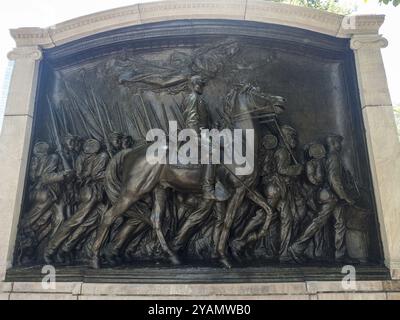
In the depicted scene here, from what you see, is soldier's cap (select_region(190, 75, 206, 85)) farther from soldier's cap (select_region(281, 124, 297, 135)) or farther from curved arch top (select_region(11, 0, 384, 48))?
soldier's cap (select_region(281, 124, 297, 135))

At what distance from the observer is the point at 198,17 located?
6.54 meters

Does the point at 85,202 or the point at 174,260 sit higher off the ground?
the point at 85,202

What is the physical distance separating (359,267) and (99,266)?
3.90m

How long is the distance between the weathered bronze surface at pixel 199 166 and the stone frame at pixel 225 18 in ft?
0.63

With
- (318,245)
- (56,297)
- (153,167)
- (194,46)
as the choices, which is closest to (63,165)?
(153,167)

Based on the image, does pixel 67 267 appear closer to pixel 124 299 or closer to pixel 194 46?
pixel 124 299

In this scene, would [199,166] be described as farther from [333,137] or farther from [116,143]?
[333,137]

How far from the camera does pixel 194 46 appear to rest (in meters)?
6.76

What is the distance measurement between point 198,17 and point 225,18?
1.64 ft

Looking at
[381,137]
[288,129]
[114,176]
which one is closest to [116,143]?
[114,176]

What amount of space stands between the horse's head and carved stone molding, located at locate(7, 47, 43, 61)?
12.9ft

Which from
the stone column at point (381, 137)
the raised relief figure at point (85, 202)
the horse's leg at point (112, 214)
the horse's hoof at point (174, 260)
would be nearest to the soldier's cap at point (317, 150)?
the stone column at point (381, 137)

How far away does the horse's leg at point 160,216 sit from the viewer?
5.48 metres

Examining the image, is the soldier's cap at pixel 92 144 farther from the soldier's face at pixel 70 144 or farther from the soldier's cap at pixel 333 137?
the soldier's cap at pixel 333 137
